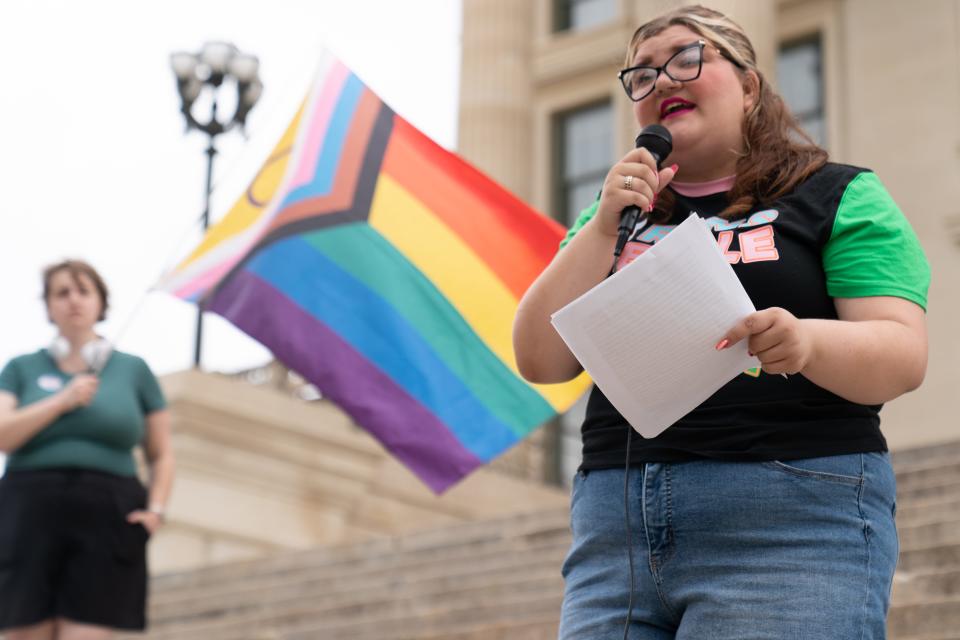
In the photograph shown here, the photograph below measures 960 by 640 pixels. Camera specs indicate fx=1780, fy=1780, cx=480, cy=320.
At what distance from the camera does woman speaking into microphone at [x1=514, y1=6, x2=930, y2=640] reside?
302 cm

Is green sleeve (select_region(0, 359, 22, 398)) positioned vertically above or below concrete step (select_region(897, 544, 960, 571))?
above

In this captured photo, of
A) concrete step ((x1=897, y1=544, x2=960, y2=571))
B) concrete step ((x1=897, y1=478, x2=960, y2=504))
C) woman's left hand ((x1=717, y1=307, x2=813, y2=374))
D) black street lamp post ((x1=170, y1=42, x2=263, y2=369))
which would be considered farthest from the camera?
black street lamp post ((x1=170, y1=42, x2=263, y2=369))

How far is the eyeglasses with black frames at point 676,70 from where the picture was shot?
3326 millimetres

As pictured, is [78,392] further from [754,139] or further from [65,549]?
[754,139]

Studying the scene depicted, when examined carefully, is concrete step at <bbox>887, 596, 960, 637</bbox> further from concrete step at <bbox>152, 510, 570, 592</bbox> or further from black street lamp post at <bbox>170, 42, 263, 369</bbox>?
black street lamp post at <bbox>170, 42, 263, 369</bbox>

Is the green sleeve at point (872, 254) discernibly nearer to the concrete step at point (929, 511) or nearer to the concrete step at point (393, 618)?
the concrete step at point (393, 618)

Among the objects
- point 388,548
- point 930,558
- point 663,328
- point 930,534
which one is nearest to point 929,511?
point 930,534

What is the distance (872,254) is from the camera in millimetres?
3176

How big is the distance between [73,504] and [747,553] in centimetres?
374

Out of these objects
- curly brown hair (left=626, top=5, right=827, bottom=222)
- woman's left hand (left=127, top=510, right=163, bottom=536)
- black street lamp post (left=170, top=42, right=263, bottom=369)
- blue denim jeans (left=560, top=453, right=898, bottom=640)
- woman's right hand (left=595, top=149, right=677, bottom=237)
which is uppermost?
black street lamp post (left=170, top=42, right=263, bottom=369)

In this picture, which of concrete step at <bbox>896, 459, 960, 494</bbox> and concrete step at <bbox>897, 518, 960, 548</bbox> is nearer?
concrete step at <bbox>897, 518, 960, 548</bbox>

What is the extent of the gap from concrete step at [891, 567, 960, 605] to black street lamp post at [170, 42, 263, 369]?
37.8ft

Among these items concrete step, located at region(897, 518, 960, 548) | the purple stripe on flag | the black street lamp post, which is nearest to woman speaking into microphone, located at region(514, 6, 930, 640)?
the purple stripe on flag

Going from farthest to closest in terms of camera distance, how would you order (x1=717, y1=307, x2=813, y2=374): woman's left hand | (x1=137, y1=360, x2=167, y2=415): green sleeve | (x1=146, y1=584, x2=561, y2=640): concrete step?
(x1=146, y1=584, x2=561, y2=640): concrete step
(x1=137, y1=360, x2=167, y2=415): green sleeve
(x1=717, y1=307, x2=813, y2=374): woman's left hand
